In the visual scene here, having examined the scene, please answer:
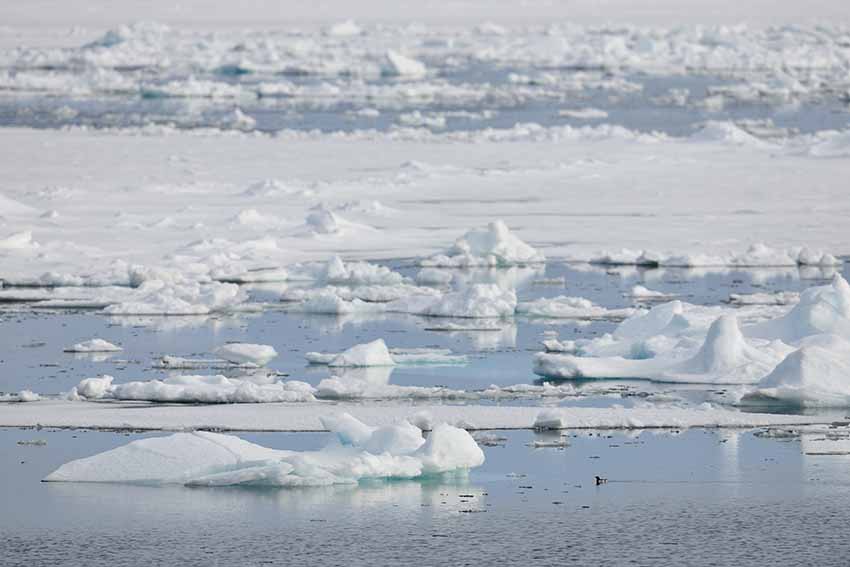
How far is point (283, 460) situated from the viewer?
9.12m

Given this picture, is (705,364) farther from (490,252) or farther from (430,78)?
(430,78)

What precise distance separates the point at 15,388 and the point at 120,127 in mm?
18740

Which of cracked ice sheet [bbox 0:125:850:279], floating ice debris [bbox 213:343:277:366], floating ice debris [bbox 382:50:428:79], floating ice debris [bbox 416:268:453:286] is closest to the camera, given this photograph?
floating ice debris [bbox 213:343:277:366]

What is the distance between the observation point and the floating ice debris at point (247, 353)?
1252 cm

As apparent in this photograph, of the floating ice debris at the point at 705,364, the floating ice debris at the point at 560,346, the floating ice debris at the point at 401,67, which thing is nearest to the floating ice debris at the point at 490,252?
the floating ice debris at the point at 560,346

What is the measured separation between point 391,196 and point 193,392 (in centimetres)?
1091

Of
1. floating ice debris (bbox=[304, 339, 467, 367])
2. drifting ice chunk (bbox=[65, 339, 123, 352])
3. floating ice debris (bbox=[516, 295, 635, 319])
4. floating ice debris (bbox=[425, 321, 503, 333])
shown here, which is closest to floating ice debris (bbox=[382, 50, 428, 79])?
floating ice debris (bbox=[516, 295, 635, 319])

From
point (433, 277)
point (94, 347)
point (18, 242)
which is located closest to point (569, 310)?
point (433, 277)

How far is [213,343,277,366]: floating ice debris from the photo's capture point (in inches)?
493

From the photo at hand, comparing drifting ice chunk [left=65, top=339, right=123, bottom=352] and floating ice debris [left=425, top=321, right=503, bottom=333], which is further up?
floating ice debris [left=425, top=321, right=503, bottom=333]

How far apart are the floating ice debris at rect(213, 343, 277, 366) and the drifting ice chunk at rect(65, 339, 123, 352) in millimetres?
989

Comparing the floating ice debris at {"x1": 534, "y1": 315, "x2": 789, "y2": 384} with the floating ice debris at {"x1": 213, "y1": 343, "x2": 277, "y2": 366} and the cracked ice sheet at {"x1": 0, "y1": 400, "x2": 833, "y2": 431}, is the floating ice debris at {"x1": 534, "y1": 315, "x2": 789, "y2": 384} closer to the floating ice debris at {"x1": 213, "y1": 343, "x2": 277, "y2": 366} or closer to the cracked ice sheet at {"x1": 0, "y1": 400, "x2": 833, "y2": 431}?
the cracked ice sheet at {"x1": 0, "y1": 400, "x2": 833, "y2": 431}

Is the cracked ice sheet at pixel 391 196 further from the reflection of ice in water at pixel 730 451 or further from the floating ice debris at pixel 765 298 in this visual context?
the reflection of ice in water at pixel 730 451

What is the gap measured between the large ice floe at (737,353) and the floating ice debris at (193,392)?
2021 millimetres
